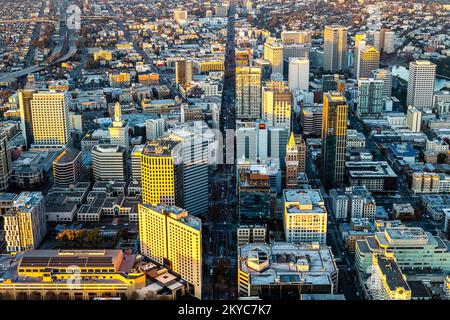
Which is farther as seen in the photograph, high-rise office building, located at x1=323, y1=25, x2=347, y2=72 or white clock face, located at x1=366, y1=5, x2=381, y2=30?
white clock face, located at x1=366, y1=5, x2=381, y2=30

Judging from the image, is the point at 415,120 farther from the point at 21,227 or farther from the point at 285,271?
the point at 21,227

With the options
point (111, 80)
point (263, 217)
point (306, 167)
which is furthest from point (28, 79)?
point (263, 217)

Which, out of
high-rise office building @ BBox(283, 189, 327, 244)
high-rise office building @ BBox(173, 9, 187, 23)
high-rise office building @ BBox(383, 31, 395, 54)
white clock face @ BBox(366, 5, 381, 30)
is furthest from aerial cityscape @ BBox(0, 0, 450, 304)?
high-rise office building @ BBox(173, 9, 187, 23)

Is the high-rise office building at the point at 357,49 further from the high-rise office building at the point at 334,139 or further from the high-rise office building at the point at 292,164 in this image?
the high-rise office building at the point at 292,164

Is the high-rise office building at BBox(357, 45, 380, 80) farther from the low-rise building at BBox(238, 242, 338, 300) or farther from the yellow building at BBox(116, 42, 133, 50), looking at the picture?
the low-rise building at BBox(238, 242, 338, 300)

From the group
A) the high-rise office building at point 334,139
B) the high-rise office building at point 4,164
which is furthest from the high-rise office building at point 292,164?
the high-rise office building at point 4,164

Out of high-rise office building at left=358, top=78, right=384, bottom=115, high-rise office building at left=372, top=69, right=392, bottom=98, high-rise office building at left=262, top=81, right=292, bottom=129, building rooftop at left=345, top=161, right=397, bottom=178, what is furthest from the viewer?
high-rise office building at left=372, top=69, right=392, bottom=98
